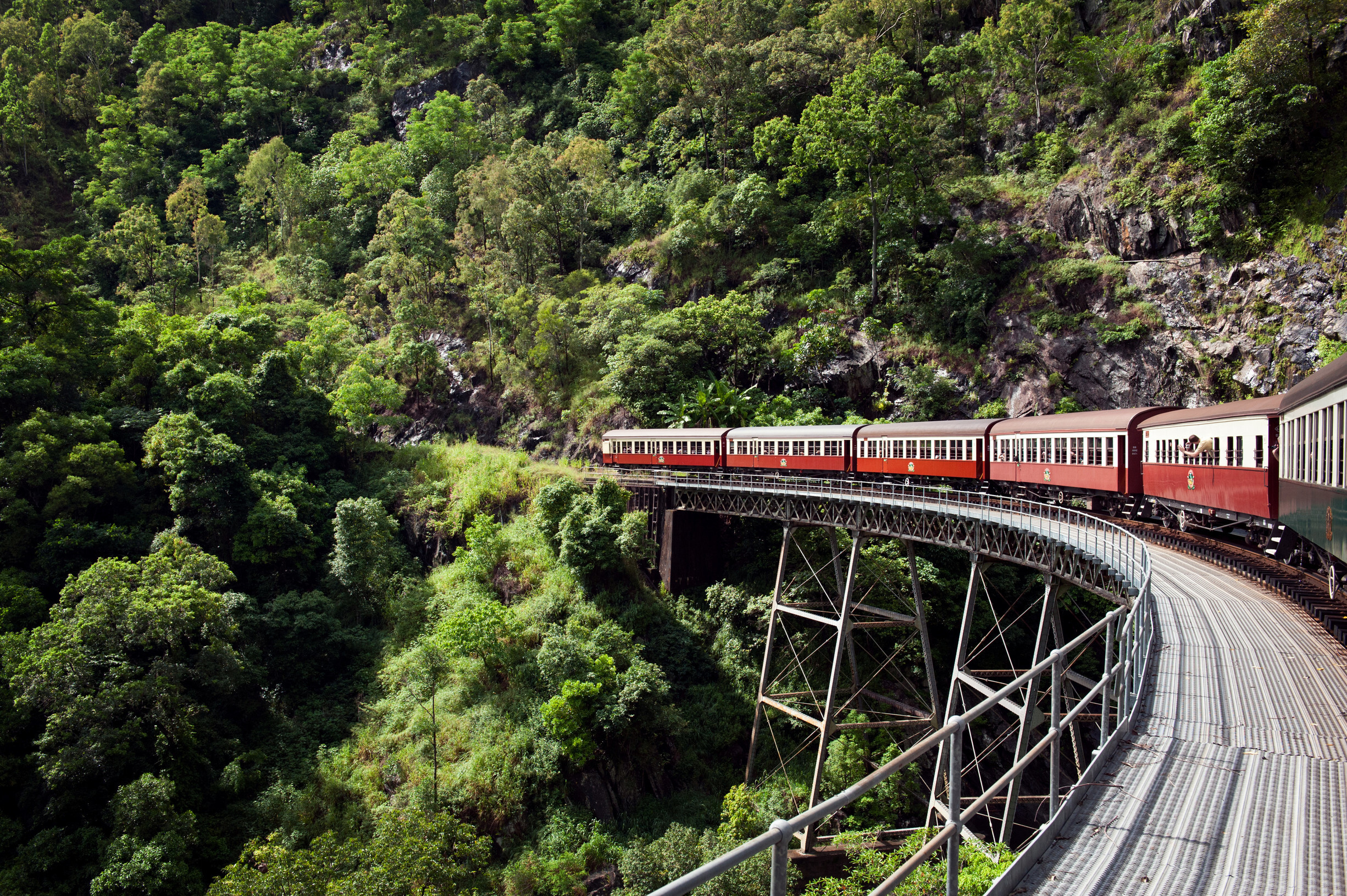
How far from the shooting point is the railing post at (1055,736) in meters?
5.11

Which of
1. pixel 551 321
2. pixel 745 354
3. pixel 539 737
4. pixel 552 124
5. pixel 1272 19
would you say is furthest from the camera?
pixel 552 124

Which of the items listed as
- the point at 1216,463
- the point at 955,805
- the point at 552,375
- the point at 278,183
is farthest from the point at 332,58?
the point at 955,805

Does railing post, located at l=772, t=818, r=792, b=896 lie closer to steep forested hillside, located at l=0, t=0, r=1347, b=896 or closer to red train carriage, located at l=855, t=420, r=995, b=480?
steep forested hillside, located at l=0, t=0, r=1347, b=896

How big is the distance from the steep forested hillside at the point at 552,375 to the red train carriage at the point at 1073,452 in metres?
5.51

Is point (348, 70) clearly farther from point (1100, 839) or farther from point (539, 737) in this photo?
point (1100, 839)

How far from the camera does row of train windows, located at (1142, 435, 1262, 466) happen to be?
14.0 m

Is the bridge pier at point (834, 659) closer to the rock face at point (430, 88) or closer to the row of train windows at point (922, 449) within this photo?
the row of train windows at point (922, 449)

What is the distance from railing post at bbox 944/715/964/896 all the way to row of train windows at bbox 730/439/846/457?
71.6 feet

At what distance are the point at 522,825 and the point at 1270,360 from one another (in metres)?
27.7

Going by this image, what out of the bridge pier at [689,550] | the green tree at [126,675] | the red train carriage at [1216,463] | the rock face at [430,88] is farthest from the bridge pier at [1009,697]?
the rock face at [430,88]

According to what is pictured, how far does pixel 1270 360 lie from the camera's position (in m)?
23.9

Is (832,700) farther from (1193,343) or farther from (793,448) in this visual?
(1193,343)

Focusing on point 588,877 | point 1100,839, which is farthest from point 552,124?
point 1100,839

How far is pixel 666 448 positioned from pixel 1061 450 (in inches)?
600
